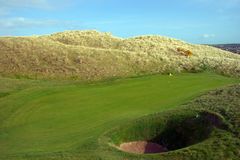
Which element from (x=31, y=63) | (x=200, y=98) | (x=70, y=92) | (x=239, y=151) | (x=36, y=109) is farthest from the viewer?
(x=31, y=63)

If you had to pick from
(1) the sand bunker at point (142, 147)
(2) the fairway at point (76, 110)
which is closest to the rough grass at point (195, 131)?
(1) the sand bunker at point (142, 147)

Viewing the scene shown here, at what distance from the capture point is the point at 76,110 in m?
26.8

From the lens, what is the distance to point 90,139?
65.6 ft

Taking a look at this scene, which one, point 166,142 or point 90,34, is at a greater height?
point 90,34

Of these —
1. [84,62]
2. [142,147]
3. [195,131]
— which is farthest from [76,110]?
[84,62]

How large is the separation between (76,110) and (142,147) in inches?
269

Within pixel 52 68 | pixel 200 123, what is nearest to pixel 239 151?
pixel 200 123

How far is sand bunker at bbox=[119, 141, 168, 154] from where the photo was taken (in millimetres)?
20891

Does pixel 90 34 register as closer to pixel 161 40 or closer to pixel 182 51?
pixel 161 40

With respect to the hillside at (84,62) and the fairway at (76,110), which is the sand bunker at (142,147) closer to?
the fairway at (76,110)

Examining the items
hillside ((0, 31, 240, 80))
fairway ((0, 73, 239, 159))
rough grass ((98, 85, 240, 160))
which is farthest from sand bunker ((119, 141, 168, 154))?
hillside ((0, 31, 240, 80))

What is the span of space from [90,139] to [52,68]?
29547mm

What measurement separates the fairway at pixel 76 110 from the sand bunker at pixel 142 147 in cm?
133

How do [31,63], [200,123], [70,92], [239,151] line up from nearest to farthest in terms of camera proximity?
[239,151], [200,123], [70,92], [31,63]
